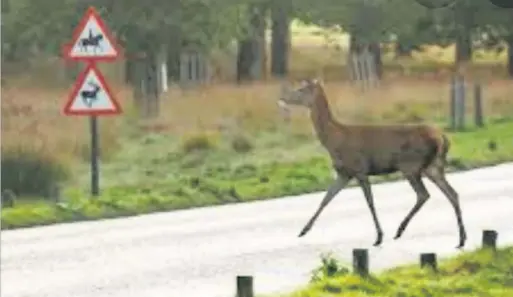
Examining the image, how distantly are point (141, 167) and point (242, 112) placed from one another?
8.65 meters

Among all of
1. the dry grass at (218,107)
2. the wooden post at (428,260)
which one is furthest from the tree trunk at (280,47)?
the wooden post at (428,260)

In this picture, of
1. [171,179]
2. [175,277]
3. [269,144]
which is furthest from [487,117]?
[175,277]

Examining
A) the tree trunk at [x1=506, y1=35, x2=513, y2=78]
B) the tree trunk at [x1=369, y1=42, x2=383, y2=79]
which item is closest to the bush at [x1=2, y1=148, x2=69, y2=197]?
the tree trunk at [x1=506, y1=35, x2=513, y2=78]

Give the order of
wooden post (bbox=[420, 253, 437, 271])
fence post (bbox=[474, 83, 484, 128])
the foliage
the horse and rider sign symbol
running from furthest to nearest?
fence post (bbox=[474, 83, 484, 128])
the horse and rider sign symbol
wooden post (bbox=[420, 253, 437, 271])
the foliage

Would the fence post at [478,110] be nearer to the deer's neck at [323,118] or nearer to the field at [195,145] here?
the field at [195,145]

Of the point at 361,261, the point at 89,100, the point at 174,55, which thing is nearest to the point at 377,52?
the point at 174,55

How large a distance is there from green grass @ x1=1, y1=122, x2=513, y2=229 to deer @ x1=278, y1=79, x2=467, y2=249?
2554 mm

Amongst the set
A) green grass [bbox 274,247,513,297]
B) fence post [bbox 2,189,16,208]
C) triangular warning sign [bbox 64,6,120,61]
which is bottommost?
fence post [bbox 2,189,16,208]

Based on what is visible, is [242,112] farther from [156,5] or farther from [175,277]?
[175,277]

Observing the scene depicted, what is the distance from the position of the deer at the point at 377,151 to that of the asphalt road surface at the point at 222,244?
41 centimetres

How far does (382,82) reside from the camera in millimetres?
41438

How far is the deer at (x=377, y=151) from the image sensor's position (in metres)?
15.0

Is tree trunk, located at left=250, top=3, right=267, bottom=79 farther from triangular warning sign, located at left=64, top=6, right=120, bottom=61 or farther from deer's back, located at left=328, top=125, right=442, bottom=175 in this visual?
→ deer's back, located at left=328, top=125, right=442, bottom=175

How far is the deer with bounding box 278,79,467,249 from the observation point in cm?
1502
